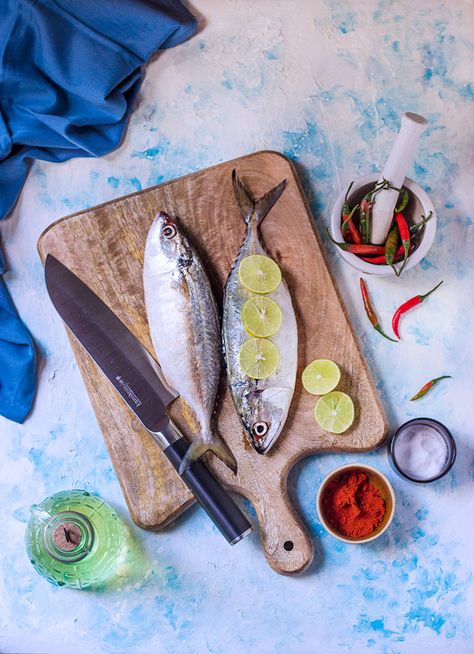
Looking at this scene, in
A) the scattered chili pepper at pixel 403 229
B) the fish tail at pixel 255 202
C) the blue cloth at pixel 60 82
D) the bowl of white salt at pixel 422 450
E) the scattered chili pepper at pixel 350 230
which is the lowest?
the bowl of white salt at pixel 422 450

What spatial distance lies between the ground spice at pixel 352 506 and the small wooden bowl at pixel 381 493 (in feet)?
0.04

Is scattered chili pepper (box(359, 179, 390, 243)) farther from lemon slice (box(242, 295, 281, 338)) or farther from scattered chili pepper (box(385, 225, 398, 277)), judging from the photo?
lemon slice (box(242, 295, 281, 338))

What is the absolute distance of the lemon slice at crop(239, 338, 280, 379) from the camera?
5.77 ft

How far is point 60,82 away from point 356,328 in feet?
3.31

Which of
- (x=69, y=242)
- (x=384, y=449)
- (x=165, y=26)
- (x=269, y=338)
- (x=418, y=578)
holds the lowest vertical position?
(x=418, y=578)

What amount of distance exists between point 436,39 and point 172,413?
48.3 inches

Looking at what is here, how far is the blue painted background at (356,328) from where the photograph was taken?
6.30 feet

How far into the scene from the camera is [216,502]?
176 centimetres

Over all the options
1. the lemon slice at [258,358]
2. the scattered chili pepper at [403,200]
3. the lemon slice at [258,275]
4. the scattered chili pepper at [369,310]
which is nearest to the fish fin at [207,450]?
the lemon slice at [258,358]

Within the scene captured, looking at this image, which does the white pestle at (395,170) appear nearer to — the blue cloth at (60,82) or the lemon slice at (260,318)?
the lemon slice at (260,318)

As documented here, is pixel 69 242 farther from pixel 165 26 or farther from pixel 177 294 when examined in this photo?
pixel 165 26

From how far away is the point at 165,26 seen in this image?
6.22 feet

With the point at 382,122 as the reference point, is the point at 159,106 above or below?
above

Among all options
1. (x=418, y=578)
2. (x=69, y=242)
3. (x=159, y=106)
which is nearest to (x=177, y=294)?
(x=69, y=242)
